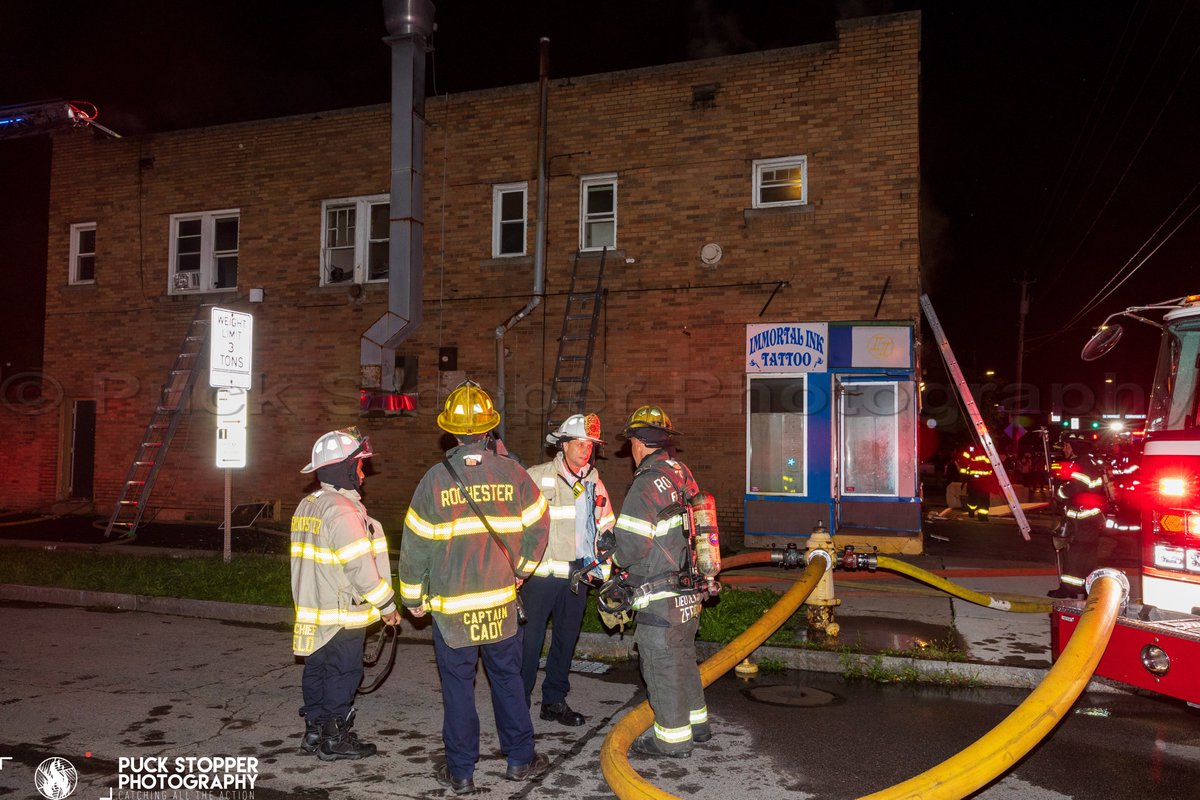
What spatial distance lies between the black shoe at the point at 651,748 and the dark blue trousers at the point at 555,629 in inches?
26.9

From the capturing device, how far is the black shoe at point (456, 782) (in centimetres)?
402

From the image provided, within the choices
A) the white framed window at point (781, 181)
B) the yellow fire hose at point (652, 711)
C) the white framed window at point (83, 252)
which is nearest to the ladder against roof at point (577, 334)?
the white framed window at point (781, 181)

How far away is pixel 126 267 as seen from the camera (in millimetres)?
15633

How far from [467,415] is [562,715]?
211 centimetres

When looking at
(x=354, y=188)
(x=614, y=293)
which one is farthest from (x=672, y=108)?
(x=354, y=188)

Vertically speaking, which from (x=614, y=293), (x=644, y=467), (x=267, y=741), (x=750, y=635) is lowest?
(x=267, y=741)

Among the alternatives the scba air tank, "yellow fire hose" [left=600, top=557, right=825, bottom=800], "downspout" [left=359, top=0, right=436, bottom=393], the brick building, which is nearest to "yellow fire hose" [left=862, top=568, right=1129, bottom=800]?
"yellow fire hose" [left=600, top=557, right=825, bottom=800]

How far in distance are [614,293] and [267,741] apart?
891cm

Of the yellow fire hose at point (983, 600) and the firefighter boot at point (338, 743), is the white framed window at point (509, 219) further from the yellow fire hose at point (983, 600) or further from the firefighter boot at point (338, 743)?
the firefighter boot at point (338, 743)

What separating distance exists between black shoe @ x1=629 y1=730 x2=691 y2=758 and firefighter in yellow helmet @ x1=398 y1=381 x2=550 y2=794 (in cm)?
64

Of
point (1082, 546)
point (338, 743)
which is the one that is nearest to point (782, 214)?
point (1082, 546)

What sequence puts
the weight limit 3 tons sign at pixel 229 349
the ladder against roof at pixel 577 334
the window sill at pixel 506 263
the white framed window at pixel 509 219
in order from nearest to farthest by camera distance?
the weight limit 3 tons sign at pixel 229 349 → the ladder against roof at pixel 577 334 → the window sill at pixel 506 263 → the white framed window at pixel 509 219

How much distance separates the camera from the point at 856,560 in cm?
671

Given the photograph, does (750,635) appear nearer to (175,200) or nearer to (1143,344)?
(175,200)
